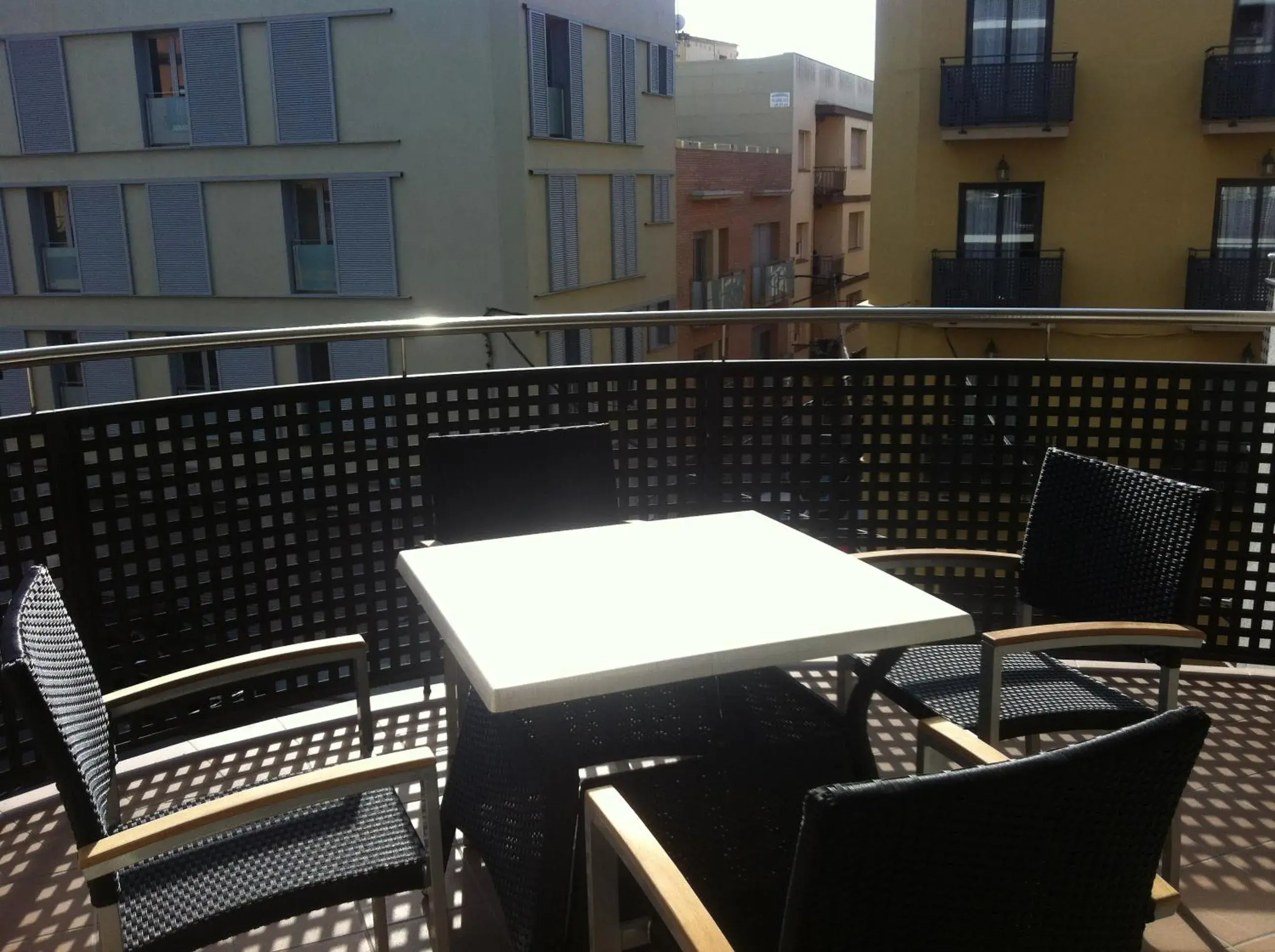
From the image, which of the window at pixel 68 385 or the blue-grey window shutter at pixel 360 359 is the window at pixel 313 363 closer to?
the blue-grey window shutter at pixel 360 359

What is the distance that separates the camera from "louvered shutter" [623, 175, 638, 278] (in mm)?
19688

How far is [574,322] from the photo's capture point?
353 cm

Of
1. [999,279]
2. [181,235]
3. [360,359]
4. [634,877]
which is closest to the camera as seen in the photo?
[634,877]

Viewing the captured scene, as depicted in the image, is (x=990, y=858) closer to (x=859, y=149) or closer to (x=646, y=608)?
(x=646, y=608)

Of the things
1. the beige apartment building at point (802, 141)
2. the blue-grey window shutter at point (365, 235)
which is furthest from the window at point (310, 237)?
the beige apartment building at point (802, 141)

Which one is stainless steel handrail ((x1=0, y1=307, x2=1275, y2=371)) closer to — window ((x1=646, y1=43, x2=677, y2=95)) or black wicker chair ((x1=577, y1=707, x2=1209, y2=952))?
black wicker chair ((x1=577, y1=707, x2=1209, y2=952))

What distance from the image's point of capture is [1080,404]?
3535 millimetres

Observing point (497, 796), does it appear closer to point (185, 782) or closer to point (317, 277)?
point (185, 782)

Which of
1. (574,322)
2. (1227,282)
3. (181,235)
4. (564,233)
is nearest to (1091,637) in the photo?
(574,322)

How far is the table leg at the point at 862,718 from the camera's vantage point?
2.15 meters

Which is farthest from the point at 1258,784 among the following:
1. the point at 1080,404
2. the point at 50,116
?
the point at 50,116

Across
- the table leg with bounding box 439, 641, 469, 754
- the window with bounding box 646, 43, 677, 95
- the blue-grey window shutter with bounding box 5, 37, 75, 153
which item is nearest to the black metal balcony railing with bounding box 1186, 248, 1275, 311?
the window with bounding box 646, 43, 677, 95

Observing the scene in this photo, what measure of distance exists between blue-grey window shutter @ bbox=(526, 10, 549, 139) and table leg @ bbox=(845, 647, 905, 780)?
613 inches

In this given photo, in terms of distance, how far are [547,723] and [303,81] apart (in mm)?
16734
